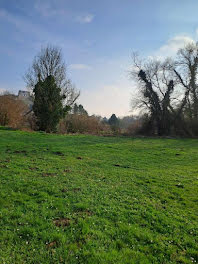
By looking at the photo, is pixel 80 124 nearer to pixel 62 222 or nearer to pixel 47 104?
pixel 47 104

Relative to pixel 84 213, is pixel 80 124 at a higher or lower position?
higher

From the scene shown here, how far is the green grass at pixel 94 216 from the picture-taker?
123 inches

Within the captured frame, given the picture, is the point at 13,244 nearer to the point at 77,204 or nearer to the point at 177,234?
the point at 77,204

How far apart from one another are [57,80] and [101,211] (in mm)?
23584

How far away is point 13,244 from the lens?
3.17 meters

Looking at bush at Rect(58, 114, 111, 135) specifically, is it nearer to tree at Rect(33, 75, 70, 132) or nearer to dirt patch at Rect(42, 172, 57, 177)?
tree at Rect(33, 75, 70, 132)

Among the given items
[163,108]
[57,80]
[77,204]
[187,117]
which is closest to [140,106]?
[163,108]

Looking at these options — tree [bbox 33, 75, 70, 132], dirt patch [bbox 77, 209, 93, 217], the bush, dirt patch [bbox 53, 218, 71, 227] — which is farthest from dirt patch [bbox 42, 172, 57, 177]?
the bush

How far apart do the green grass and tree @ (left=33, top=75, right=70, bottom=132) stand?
16.4m

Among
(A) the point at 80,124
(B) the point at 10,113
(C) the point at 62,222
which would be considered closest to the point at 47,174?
(C) the point at 62,222

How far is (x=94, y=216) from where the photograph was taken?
4.23m

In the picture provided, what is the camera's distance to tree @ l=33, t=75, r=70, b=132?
76.8ft

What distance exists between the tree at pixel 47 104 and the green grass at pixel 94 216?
644 inches

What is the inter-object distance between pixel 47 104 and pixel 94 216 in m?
21.4
